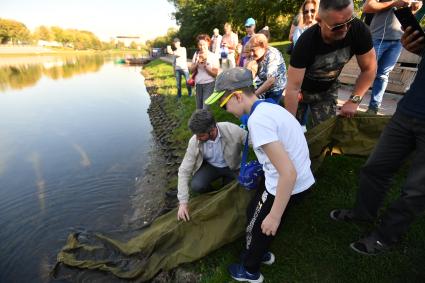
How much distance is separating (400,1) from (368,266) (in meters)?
2.95

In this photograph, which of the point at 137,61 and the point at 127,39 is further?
the point at 127,39

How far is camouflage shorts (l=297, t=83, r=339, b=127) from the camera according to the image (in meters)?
3.36

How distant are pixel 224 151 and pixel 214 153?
0.15 meters

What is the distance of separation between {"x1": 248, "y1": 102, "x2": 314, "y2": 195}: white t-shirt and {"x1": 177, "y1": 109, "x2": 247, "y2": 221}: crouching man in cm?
131

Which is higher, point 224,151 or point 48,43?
point 48,43

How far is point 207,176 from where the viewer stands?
4.04m

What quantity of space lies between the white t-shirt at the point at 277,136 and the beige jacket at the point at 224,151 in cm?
151

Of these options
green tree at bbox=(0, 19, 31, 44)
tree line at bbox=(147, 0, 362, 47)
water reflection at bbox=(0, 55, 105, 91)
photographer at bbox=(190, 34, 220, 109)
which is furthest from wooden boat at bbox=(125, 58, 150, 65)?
green tree at bbox=(0, 19, 31, 44)

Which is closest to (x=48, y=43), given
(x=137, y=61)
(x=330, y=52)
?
(x=137, y=61)

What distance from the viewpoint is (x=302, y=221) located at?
3.27 metres

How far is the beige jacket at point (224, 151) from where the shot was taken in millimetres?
3615

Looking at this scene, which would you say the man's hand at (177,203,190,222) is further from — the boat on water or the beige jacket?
the boat on water

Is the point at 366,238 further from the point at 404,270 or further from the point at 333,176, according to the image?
the point at 333,176

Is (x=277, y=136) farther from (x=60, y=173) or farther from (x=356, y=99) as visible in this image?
(x=60, y=173)
